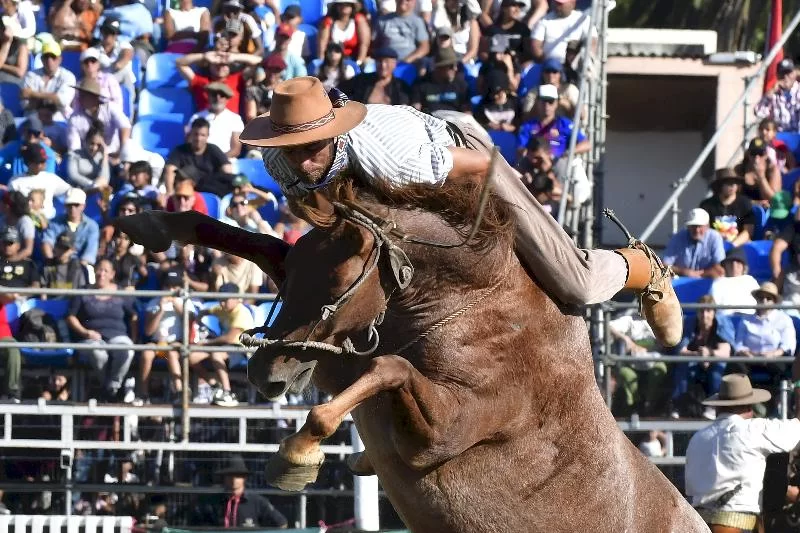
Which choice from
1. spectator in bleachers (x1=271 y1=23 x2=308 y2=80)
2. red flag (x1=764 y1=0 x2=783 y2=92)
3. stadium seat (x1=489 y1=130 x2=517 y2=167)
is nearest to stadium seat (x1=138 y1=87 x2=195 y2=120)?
spectator in bleachers (x1=271 y1=23 x2=308 y2=80)

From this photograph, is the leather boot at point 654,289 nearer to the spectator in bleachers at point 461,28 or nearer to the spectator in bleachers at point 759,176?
the spectator in bleachers at point 759,176

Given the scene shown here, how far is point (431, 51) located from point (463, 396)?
A: 8225mm

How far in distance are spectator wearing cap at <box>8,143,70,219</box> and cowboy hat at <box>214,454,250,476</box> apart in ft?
9.11

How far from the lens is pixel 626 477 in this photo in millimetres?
5656

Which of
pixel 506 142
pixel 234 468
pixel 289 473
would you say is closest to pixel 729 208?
pixel 506 142

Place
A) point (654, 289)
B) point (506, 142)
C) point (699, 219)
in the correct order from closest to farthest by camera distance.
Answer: point (654, 289) → point (699, 219) → point (506, 142)

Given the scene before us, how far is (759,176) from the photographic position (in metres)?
11.8

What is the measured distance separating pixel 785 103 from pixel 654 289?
7.96 m

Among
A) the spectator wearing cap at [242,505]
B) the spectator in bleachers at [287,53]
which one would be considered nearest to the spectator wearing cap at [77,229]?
the spectator wearing cap at [242,505]

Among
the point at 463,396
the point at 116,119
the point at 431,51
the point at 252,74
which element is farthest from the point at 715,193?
the point at 463,396

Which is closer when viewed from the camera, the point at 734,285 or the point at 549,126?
the point at 734,285

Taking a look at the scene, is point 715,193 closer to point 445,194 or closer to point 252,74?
point 252,74

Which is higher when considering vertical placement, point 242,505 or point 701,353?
point 701,353

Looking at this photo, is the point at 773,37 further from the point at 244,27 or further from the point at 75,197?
the point at 75,197
